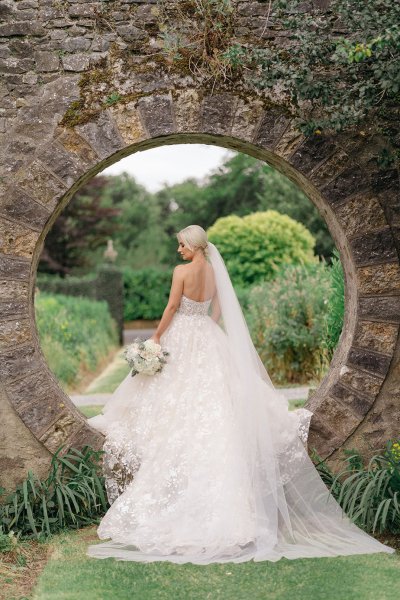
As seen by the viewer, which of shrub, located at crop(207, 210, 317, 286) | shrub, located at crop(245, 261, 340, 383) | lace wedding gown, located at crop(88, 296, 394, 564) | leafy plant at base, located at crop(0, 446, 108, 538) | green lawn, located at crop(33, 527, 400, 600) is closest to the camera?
green lawn, located at crop(33, 527, 400, 600)

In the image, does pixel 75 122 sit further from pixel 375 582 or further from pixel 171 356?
pixel 375 582

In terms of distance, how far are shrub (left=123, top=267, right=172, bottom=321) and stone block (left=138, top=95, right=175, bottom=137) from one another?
18058 mm

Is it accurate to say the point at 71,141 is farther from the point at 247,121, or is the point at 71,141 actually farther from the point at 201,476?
the point at 201,476

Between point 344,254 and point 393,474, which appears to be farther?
point 344,254

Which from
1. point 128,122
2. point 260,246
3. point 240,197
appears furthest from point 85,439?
point 240,197

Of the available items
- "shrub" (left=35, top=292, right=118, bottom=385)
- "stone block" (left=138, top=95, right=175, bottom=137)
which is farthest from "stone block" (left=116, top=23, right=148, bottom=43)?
"shrub" (left=35, top=292, right=118, bottom=385)

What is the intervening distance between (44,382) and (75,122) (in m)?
1.72

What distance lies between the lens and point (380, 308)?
17.3ft

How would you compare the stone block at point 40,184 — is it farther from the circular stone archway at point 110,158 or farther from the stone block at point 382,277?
the stone block at point 382,277

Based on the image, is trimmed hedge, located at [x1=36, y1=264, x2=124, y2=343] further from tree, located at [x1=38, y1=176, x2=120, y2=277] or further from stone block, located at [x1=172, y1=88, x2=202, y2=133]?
stone block, located at [x1=172, y1=88, x2=202, y2=133]

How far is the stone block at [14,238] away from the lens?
5.21 meters

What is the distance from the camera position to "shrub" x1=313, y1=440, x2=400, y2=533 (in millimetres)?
4848

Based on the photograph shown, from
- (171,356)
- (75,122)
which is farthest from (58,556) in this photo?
(75,122)

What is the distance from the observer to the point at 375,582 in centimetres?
411
